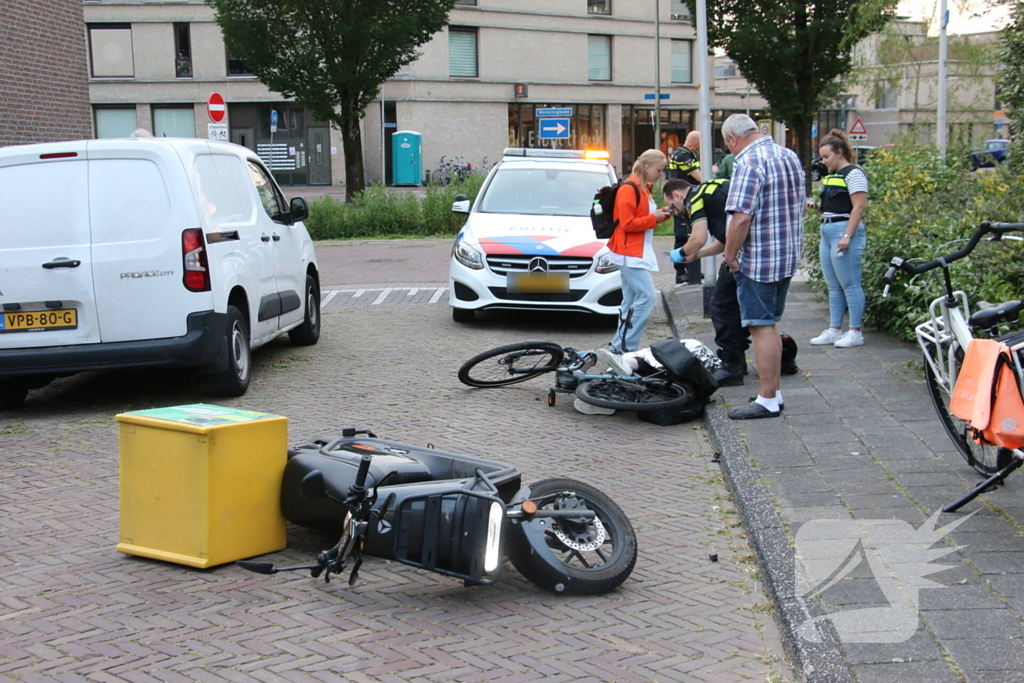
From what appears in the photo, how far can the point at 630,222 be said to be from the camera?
8.27m

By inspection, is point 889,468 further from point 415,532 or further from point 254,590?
point 254,590

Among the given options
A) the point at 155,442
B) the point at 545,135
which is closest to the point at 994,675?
the point at 155,442

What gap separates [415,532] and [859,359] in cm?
531

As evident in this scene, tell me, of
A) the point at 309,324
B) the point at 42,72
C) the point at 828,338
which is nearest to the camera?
the point at 828,338

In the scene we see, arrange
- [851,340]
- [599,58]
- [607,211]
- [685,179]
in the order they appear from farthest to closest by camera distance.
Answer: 1. [599,58]
2. [685,179]
3. [851,340]
4. [607,211]

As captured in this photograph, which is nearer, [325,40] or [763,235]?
[763,235]

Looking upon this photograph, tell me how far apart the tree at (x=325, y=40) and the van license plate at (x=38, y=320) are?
2221 cm

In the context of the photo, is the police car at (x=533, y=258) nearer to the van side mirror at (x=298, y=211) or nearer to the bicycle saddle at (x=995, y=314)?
the van side mirror at (x=298, y=211)

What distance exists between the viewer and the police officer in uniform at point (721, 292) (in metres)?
7.73

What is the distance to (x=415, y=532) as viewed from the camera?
400cm

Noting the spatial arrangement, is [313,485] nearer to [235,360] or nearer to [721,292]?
[235,360]

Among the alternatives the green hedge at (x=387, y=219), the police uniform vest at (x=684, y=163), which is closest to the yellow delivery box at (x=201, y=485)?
the police uniform vest at (x=684, y=163)

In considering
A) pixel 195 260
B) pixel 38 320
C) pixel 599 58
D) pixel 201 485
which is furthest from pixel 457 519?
pixel 599 58

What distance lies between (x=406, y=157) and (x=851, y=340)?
39982mm
